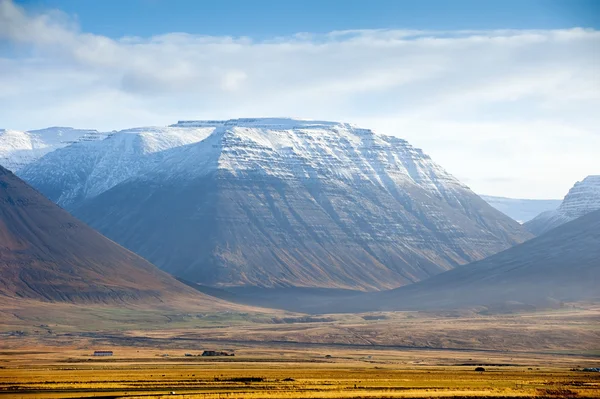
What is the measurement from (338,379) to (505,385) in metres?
24.0

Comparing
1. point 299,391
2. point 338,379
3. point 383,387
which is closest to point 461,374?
point 338,379

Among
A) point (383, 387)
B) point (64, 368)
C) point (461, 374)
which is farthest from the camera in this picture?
point (64, 368)

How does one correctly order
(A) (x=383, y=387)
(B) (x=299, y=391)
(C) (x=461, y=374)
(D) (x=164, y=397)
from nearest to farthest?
(D) (x=164, y=397), (B) (x=299, y=391), (A) (x=383, y=387), (C) (x=461, y=374)

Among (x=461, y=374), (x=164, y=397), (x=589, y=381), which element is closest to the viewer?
(x=164, y=397)

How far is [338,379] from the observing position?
471ft

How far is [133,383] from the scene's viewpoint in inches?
5217

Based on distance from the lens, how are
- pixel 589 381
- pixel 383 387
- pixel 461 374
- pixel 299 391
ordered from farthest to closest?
pixel 461 374 → pixel 589 381 → pixel 383 387 → pixel 299 391

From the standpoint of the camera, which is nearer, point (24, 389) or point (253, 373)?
point (24, 389)

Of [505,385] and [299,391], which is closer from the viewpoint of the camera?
[299,391]

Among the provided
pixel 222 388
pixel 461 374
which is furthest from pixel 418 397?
pixel 461 374

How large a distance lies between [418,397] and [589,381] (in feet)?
138

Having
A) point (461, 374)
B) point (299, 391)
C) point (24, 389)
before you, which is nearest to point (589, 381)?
point (461, 374)

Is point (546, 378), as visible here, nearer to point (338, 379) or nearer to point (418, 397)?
point (338, 379)

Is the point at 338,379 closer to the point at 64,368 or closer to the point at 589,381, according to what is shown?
the point at 589,381
